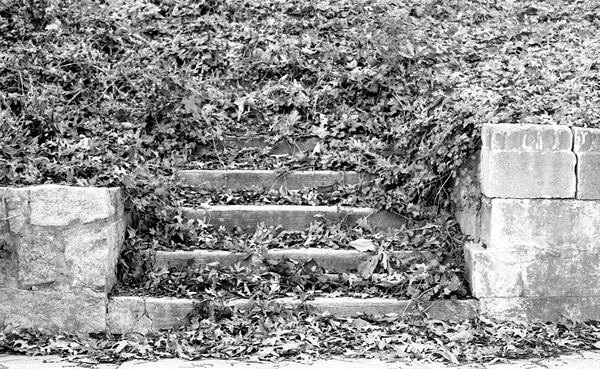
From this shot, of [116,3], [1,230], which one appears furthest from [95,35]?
[1,230]

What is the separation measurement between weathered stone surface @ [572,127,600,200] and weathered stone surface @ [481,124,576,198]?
4 centimetres

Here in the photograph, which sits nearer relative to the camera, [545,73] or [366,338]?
[366,338]

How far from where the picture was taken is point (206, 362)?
12.6 ft

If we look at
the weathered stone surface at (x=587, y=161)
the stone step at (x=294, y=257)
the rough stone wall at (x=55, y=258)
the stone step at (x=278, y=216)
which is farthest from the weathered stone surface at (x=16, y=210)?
the weathered stone surface at (x=587, y=161)

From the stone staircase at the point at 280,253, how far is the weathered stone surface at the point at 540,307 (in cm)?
14

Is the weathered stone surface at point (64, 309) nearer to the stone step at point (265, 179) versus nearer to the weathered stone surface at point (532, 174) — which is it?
the stone step at point (265, 179)

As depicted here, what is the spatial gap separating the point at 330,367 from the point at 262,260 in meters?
1.16

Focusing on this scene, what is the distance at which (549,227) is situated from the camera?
14.7 ft

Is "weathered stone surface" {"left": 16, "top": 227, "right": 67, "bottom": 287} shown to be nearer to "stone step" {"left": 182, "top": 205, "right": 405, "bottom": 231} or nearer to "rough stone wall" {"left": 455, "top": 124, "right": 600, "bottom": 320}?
"stone step" {"left": 182, "top": 205, "right": 405, "bottom": 231}

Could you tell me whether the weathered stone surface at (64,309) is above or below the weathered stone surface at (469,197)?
below

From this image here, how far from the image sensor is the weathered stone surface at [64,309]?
435 centimetres

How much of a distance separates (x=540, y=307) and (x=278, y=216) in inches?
78.5

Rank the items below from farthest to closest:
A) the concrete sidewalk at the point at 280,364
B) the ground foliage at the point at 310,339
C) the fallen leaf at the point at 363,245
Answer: the fallen leaf at the point at 363,245
the ground foliage at the point at 310,339
the concrete sidewalk at the point at 280,364

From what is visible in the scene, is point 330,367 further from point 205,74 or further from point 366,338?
point 205,74
